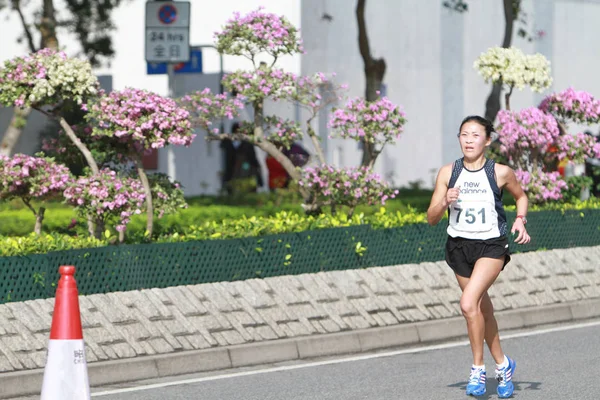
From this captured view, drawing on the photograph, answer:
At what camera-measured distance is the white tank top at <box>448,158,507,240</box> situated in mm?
8383

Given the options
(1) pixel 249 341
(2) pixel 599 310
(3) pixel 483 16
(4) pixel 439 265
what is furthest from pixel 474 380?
(3) pixel 483 16

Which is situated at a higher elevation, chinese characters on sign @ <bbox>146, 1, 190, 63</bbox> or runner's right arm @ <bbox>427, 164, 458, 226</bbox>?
chinese characters on sign @ <bbox>146, 1, 190, 63</bbox>

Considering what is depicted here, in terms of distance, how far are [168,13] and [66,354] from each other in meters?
11.9

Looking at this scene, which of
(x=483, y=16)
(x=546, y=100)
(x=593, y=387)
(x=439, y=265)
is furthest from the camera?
(x=483, y=16)

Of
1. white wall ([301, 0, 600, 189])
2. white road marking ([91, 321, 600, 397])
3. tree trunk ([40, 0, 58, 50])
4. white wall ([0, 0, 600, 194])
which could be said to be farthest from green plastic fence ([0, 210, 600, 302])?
white wall ([301, 0, 600, 189])

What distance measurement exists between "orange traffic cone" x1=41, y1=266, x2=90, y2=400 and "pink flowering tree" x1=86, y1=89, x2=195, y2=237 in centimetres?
476

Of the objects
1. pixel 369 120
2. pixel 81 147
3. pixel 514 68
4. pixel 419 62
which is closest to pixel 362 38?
pixel 514 68

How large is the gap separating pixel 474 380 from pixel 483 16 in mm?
25519

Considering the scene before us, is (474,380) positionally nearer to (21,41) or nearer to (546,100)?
(546,100)

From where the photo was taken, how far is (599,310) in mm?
13414

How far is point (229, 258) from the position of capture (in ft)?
37.3

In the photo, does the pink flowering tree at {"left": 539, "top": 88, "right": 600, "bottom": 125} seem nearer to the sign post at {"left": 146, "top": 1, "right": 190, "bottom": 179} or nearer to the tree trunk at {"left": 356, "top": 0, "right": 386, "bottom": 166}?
the tree trunk at {"left": 356, "top": 0, "right": 386, "bottom": 166}

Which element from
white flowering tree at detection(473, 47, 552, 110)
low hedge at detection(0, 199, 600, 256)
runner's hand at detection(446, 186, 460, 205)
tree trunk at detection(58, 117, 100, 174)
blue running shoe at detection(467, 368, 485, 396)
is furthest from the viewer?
white flowering tree at detection(473, 47, 552, 110)

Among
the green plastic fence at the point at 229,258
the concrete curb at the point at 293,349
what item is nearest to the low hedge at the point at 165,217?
the green plastic fence at the point at 229,258
